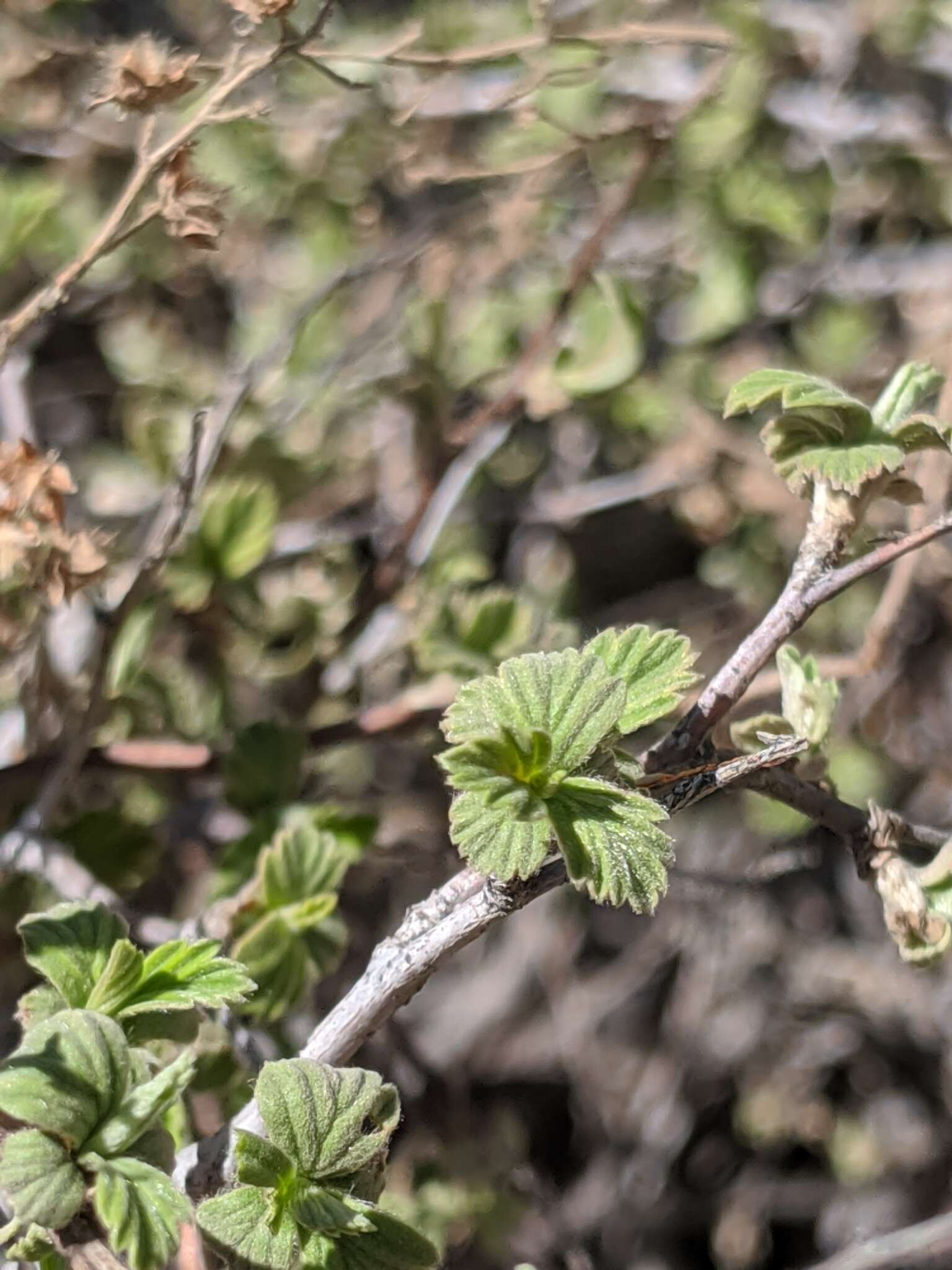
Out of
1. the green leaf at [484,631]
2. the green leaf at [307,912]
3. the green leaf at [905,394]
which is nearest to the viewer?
the green leaf at [905,394]

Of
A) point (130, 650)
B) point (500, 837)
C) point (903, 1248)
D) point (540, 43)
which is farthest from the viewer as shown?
point (540, 43)

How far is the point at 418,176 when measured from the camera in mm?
1681

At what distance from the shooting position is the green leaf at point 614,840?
725mm

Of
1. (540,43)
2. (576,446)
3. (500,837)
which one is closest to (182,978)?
(500,837)

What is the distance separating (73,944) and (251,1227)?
0.25 m

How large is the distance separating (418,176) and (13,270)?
0.62 meters

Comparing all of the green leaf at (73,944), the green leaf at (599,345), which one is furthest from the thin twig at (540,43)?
the green leaf at (73,944)

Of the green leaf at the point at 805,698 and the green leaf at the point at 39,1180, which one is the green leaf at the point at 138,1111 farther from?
the green leaf at the point at 805,698

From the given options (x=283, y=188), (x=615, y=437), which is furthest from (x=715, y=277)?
(x=283, y=188)

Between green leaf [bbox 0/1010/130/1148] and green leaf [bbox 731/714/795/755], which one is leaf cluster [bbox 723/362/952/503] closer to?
green leaf [bbox 731/714/795/755]

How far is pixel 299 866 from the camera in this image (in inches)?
47.6

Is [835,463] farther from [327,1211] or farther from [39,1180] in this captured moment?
[39,1180]

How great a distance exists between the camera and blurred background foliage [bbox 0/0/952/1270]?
1721mm

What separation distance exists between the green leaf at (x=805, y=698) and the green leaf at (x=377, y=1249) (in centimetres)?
43
